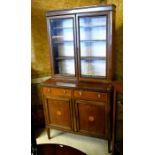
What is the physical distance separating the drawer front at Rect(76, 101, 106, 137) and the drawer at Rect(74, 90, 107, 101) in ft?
0.22

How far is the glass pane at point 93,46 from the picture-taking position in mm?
2377

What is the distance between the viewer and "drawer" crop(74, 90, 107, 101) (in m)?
2.14

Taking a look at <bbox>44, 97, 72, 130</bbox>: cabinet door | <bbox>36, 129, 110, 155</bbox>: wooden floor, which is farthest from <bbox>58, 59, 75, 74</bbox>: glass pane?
<bbox>36, 129, 110, 155</bbox>: wooden floor

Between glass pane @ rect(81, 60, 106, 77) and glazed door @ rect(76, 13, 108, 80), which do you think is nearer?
glazed door @ rect(76, 13, 108, 80)

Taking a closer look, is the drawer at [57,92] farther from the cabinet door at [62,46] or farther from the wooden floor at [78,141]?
the wooden floor at [78,141]

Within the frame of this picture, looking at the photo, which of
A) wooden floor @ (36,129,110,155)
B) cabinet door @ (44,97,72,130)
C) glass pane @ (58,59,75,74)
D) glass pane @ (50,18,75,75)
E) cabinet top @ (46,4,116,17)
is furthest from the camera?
glass pane @ (58,59,75,74)

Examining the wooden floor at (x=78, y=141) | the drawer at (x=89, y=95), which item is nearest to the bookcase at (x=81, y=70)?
the drawer at (x=89, y=95)

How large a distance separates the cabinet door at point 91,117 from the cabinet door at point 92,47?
0.38m

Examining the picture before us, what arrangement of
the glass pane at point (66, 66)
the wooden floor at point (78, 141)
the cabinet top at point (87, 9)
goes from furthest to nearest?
the glass pane at point (66, 66) < the wooden floor at point (78, 141) < the cabinet top at point (87, 9)

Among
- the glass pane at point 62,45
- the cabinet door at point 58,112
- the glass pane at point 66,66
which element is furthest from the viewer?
the glass pane at point 66,66

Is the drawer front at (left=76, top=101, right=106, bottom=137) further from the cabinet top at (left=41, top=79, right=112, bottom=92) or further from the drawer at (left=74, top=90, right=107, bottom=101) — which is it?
the cabinet top at (left=41, top=79, right=112, bottom=92)
